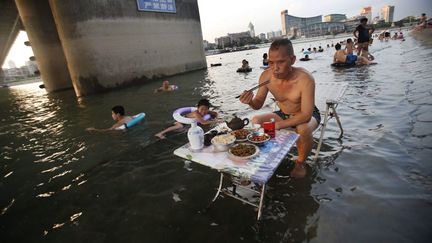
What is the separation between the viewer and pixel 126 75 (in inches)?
688

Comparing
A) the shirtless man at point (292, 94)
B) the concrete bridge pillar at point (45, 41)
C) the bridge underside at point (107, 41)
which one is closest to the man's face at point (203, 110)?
the shirtless man at point (292, 94)

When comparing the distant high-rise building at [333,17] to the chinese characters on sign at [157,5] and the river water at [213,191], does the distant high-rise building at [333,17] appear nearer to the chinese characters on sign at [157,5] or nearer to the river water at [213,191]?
the chinese characters on sign at [157,5]

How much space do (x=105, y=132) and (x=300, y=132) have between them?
5.76m

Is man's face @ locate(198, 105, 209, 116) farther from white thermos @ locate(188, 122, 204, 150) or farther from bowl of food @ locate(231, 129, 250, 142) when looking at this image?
white thermos @ locate(188, 122, 204, 150)

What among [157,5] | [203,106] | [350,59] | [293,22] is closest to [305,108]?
[203,106]

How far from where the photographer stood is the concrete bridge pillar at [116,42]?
14.7 meters

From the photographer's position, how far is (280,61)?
9.71 feet

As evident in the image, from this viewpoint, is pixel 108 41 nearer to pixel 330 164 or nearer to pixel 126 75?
pixel 126 75

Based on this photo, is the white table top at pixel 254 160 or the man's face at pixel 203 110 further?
the man's face at pixel 203 110

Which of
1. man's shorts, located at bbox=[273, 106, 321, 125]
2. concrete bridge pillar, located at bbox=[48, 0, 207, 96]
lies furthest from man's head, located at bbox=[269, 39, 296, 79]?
concrete bridge pillar, located at bbox=[48, 0, 207, 96]

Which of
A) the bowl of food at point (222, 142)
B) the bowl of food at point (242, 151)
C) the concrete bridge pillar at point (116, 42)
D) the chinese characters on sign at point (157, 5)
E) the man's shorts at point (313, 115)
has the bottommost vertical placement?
the man's shorts at point (313, 115)

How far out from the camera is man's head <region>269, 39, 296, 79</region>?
2875 millimetres

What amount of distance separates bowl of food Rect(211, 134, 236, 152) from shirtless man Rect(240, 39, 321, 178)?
2.47 ft

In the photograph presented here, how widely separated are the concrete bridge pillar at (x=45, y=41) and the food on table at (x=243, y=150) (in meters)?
25.5
